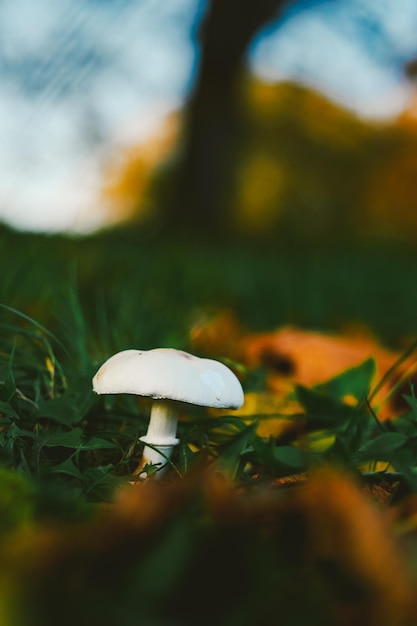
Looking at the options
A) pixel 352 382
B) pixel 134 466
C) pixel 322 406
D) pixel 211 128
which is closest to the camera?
pixel 134 466

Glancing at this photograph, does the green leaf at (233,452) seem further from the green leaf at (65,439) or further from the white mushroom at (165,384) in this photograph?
the green leaf at (65,439)

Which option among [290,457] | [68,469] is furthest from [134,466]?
[290,457]

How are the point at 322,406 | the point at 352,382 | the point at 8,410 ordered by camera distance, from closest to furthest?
the point at 8,410, the point at 322,406, the point at 352,382

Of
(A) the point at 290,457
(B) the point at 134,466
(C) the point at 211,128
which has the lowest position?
(C) the point at 211,128

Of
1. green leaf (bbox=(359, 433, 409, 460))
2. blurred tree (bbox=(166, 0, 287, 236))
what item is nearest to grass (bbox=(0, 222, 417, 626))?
green leaf (bbox=(359, 433, 409, 460))

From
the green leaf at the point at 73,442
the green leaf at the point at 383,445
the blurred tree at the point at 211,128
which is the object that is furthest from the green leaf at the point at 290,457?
the blurred tree at the point at 211,128

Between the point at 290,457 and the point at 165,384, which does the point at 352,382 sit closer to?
the point at 290,457
